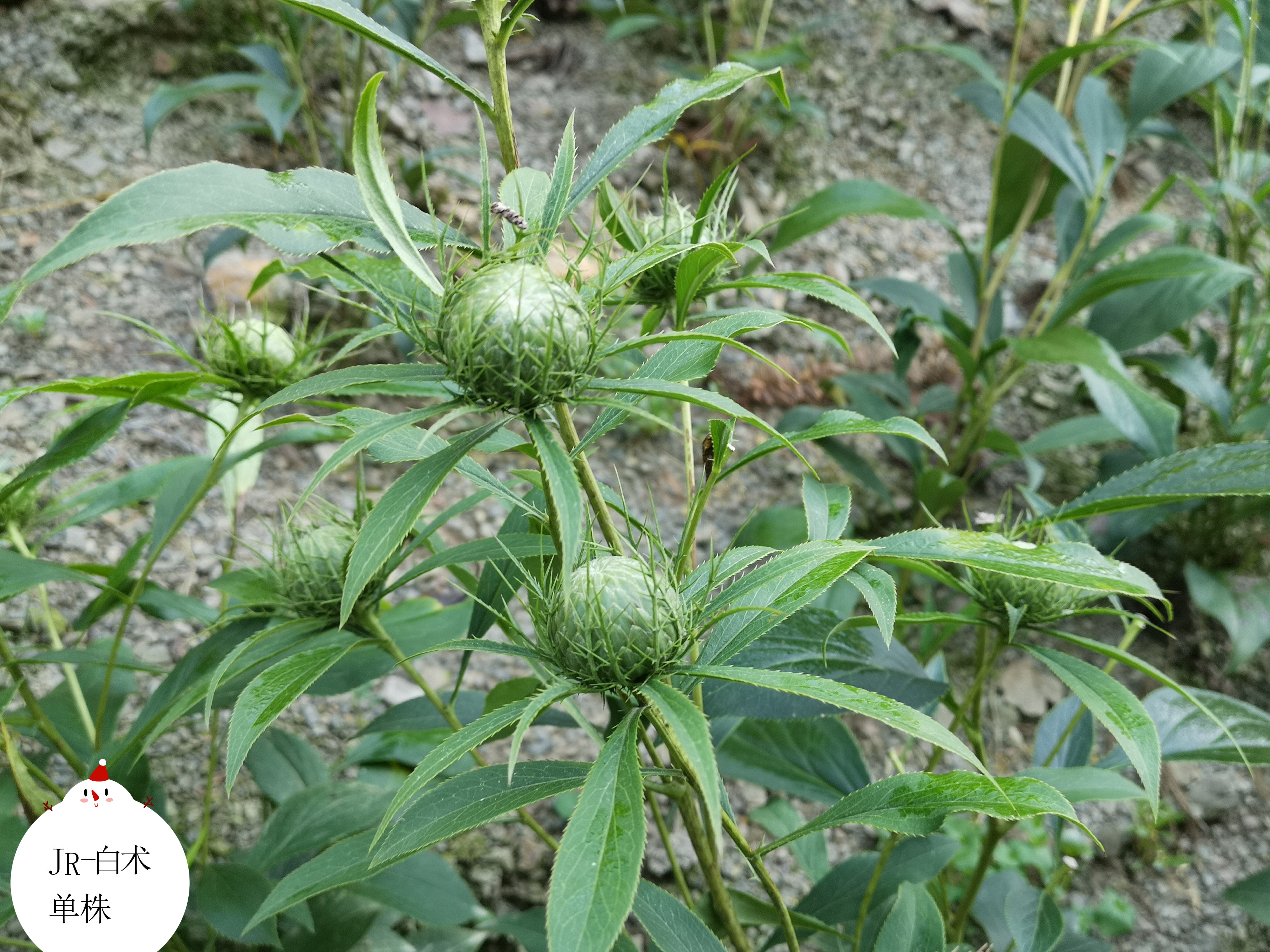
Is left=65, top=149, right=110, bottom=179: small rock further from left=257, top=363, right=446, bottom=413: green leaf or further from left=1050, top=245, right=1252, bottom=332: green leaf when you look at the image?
left=1050, top=245, right=1252, bottom=332: green leaf

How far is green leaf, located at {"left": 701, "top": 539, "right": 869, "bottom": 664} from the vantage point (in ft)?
2.26

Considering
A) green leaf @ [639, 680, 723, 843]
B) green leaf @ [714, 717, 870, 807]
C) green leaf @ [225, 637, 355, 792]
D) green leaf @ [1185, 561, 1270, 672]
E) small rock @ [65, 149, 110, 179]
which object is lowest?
green leaf @ [1185, 561, 1270, 672]

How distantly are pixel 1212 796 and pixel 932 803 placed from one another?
146cm

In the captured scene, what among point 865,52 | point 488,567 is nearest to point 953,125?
point 865,52

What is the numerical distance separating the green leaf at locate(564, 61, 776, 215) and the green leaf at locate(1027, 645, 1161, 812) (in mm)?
597

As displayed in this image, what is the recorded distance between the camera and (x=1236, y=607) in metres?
1.88

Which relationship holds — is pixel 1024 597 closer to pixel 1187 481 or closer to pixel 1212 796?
pixel 1187 481

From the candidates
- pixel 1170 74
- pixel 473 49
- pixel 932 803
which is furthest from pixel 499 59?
pixel 473 49

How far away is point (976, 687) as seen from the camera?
1028mm

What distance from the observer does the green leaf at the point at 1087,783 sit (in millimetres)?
982

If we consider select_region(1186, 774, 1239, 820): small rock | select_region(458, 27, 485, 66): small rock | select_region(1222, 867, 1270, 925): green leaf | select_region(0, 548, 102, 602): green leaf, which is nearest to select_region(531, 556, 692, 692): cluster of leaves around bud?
select_region(0, 548, 102, 602): green leaf

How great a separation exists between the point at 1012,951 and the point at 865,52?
9.00ft

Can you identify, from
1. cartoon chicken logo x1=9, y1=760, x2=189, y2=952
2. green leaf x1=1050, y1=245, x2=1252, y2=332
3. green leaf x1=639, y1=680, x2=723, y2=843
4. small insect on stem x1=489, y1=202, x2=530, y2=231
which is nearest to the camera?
green leaf x1=639, y1=680, x2=723, y2=843

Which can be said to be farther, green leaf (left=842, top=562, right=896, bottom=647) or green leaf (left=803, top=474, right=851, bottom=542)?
green leaf (left=803, top=474, right=851, bottom=542)
